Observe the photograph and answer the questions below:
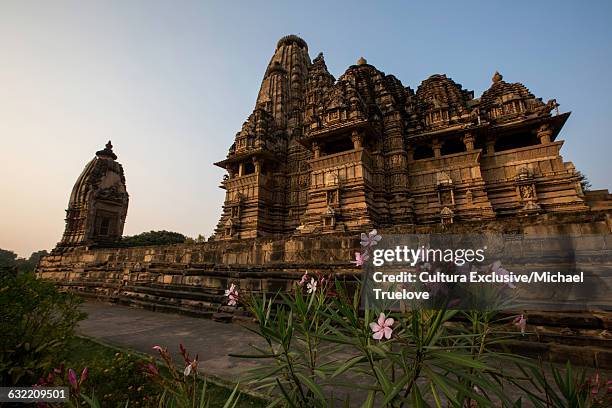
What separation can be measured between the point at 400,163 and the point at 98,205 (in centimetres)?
2019

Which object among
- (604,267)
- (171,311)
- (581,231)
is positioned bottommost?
(171,311)

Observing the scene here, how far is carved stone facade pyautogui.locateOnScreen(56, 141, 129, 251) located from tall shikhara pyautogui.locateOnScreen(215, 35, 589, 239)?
280 inches

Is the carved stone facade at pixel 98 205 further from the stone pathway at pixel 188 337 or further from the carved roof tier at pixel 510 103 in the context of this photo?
the carved roof tier at pixel 510 103

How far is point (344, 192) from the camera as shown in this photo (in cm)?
1514

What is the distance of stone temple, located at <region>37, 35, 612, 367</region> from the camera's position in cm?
746

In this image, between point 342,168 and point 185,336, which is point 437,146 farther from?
point 185,336

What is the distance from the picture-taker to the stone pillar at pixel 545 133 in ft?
46.2

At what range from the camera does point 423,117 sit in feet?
59.1

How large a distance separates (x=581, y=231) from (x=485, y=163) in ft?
40.8

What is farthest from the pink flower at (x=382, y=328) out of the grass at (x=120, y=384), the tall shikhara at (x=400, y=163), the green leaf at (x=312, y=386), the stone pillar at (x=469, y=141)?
the stone pillar at (x=469, y=141)

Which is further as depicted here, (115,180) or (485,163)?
(115,180)

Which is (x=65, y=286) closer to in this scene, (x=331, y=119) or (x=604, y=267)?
(x=331, y=119)


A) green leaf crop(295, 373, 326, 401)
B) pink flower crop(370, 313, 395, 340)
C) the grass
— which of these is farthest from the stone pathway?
pink flower crop(370, 313, 395, 340)

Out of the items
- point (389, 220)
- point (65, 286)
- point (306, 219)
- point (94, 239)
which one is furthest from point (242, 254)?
point (94, 239)
